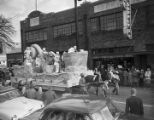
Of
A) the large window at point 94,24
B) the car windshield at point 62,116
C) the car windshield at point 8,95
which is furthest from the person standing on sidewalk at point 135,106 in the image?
the large window at point 94,24

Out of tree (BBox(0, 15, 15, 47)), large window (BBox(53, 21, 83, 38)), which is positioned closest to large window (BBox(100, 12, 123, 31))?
large window (BBox(53, 21, 83, 38))

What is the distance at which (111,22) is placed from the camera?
1011 inches

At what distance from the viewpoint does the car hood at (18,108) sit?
305 inches

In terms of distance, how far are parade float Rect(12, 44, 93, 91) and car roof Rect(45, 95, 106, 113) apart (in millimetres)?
6059

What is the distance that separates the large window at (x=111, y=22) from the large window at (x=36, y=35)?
1032 centimetres

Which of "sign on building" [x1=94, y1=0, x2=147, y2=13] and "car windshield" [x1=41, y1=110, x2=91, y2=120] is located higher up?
"sign on building" [x1=94, y1=0, x2=147, y2=13]

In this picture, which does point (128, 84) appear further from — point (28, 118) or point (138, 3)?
point (28, 118)

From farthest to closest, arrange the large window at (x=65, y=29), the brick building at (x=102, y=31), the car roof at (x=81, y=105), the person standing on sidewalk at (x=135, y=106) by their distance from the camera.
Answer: the large window at (x=65, y=29) → the brick building at (x=102, y=31) → the person standing on sidewalk at (x=135, y=106) → the car roof at (x=81, y=105)

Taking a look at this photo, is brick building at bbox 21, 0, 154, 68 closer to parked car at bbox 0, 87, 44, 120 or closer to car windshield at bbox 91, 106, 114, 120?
parked car at bbox 0, 87, 44, 120

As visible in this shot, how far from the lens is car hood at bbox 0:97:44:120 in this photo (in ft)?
25.4

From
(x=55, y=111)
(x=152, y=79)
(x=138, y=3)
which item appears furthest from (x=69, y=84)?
(x=138, y=3)

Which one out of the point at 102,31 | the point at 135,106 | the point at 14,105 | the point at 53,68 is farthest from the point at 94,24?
the point at 135,106

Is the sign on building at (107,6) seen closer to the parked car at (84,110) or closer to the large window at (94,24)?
the large window at (94,24)

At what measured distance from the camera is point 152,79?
17.7 meters
